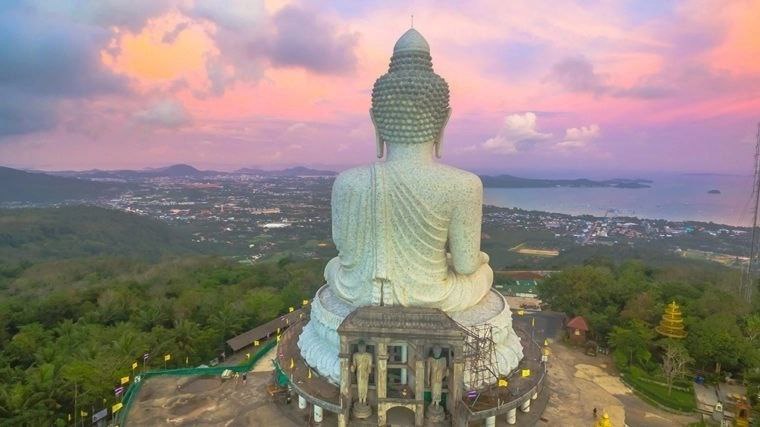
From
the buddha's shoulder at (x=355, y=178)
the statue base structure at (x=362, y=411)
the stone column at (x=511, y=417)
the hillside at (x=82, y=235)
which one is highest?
the buddha's shoulder at (x=355, y=178)

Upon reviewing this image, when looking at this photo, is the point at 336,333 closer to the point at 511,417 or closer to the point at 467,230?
the point at 467,230

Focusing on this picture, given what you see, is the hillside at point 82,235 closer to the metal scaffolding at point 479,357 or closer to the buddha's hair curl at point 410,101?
the buddha's hair curl at point 410,101

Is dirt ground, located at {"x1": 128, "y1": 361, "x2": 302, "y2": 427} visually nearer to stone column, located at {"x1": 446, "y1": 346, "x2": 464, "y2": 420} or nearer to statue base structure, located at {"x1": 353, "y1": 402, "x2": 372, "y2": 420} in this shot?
statue base structure, located at {"x1": 353, "y1": 402, "x2": 372, "y2": 420}

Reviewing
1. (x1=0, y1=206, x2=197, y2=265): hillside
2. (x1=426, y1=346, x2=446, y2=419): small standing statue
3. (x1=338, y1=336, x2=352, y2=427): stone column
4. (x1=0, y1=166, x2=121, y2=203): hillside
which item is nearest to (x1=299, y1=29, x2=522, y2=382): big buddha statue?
(x1=338, y1=336, x2=352, y2=427): stone column

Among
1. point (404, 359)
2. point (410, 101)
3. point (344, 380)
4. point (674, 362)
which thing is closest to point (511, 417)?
point (404, 359)

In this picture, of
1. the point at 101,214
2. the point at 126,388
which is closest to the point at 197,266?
the point at 126,388

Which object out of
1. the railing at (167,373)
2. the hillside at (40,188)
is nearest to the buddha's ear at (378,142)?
the railing at (167,373)
